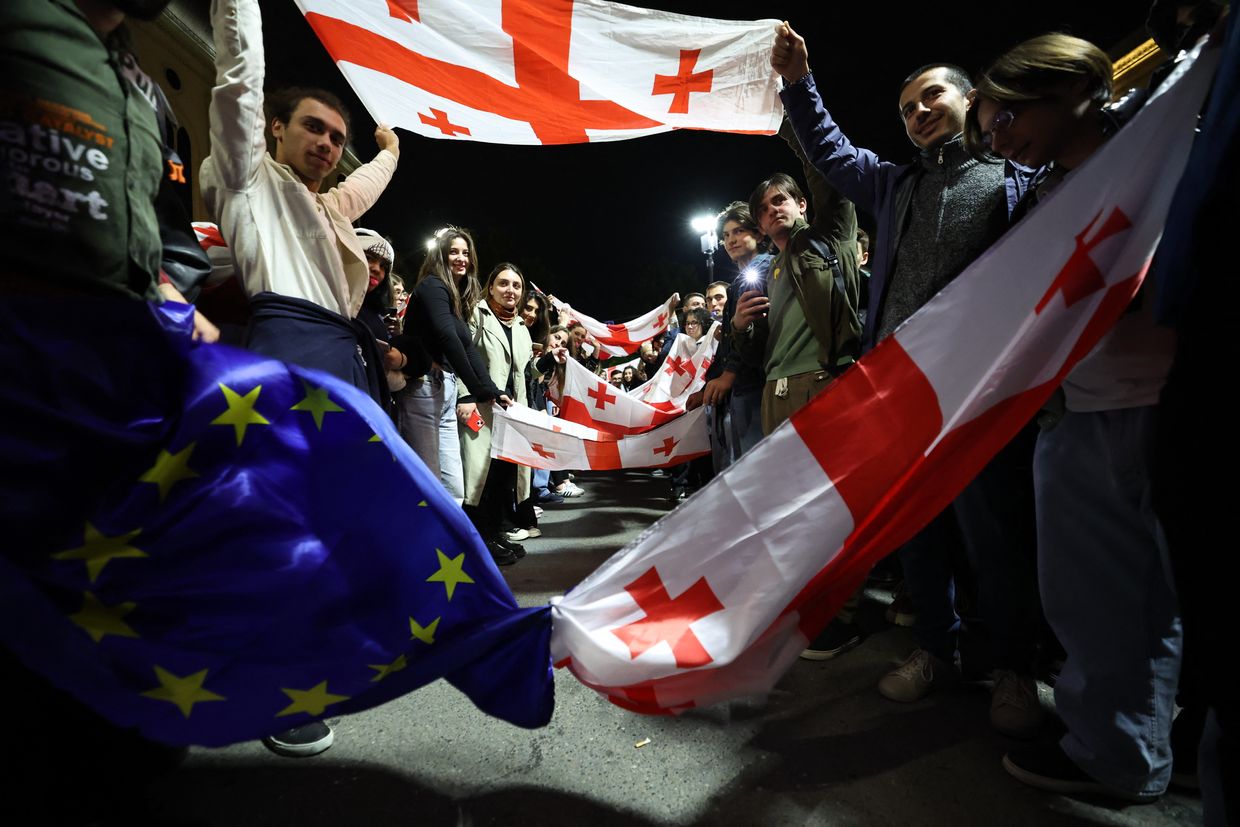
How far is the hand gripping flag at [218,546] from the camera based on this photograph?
995mm

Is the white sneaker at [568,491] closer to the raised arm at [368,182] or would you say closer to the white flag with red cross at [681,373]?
the white flag with red cross at [681,373]

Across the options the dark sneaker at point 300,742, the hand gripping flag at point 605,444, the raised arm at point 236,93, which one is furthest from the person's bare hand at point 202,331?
the hand gripping flag at point 605,444

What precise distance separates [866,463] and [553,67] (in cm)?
231

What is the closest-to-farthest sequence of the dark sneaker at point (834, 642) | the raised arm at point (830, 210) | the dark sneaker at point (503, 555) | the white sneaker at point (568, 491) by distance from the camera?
the dark sneaker at point (834, 642)
the raised arm at point (830, 210)
the dark sneaker at point (503, 555)
the white sneaker at point (568, 491)

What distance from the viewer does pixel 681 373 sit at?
5926 millimetres

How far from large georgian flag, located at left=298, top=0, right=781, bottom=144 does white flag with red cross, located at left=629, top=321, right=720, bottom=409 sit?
2.73m

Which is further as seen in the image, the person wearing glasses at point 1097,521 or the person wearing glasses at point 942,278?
the person wearing glasses at point 942,278

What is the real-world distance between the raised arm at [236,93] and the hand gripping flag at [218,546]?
0.65m

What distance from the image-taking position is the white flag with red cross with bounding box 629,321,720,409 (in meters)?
5.44

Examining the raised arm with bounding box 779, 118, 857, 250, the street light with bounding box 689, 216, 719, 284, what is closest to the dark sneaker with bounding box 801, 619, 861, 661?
the raised arm with bounding box 779, 118, 857, 250

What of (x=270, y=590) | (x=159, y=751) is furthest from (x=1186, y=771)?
(x=159, y=751)

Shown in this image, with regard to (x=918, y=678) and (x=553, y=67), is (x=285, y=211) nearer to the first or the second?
(x=553, y=67)

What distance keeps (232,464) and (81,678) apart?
1.46 feet

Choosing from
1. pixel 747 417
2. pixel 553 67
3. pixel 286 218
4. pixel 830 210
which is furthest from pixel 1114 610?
pixel 553 67
